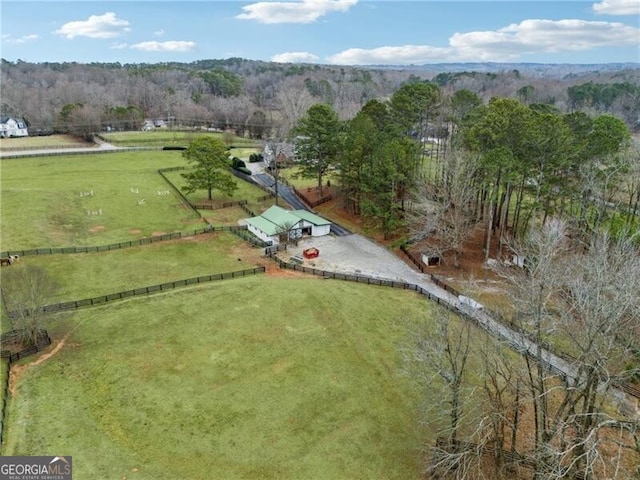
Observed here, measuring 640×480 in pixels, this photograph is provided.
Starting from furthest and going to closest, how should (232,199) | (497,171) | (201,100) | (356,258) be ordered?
(201,100) → (232,199) → (356,258) → (497,171)

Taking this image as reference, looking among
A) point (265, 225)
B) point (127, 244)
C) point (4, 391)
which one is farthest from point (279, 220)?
point (4, 391)

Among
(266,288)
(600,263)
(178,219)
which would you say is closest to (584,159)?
(600,263)

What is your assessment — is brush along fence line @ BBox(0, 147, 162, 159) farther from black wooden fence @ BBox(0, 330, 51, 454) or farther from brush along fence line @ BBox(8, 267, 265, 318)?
black wooden fence @ BBox(0, 330, 51, 454)

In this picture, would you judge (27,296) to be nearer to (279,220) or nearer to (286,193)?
(279,220)

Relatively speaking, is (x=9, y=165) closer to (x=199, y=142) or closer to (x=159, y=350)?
(x=199, y=142)

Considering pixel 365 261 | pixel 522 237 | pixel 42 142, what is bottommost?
pixel 365 261

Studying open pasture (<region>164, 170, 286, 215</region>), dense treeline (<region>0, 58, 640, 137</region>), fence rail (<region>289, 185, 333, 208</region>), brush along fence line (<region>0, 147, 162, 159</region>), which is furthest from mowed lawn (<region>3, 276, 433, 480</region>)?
dense treeline (<region>0, 58, 640, 137</region>)

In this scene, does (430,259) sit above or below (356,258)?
above
